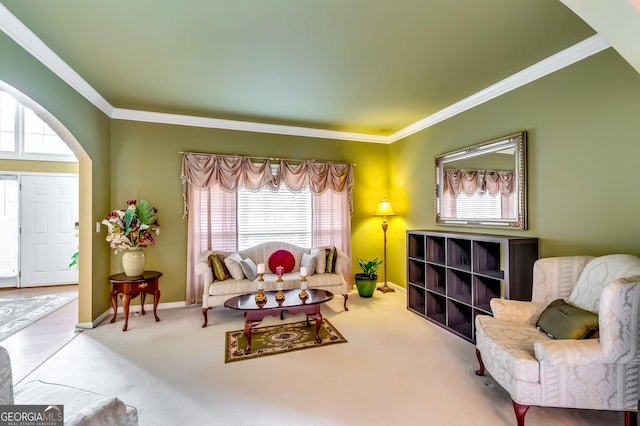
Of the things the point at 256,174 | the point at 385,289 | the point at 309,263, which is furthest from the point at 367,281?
the point at 256,174

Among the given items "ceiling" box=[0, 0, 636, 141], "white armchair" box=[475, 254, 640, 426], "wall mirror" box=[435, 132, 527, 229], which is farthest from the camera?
"wall mirror" box=[435, 132, 527, 229]

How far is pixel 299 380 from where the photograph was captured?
7.68 ft

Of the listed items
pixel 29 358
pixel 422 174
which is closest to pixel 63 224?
pixel 29 358

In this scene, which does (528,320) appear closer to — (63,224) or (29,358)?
(29,358)

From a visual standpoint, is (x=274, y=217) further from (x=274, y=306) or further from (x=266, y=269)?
(x=274, y=306)

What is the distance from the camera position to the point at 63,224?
5391 mm

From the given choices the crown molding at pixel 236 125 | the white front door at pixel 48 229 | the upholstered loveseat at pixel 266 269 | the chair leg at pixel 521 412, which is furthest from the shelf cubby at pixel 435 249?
the white front door at pixel 48 229

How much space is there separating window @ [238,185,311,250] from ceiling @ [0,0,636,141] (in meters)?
1.50

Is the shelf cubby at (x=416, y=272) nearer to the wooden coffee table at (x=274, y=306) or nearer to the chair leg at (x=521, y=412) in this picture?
the wooden coffee table at (x=274, y=306)

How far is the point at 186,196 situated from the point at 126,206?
80cm

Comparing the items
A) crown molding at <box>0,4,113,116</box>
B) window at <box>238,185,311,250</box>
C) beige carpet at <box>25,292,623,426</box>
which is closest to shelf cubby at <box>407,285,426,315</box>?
beige carpet at <box>25,292,623,426</box>

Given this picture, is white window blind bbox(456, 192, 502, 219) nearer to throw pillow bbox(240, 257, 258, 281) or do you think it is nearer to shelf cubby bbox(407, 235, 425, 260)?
shelf cubby bbox(407, 235, 425, 260)

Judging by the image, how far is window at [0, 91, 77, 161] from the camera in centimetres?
507

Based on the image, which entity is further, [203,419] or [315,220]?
[315,220]
